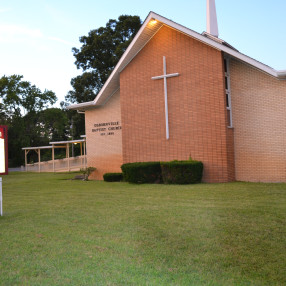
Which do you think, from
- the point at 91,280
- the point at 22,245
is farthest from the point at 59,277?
the point at 22,245

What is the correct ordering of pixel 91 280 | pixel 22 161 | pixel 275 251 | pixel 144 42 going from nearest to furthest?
pixel 91 280
pixel 275 251
pixel 144 42
pixel 22 161

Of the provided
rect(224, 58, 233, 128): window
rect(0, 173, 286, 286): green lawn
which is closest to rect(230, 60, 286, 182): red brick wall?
rect(224, 58, 233, 128): window

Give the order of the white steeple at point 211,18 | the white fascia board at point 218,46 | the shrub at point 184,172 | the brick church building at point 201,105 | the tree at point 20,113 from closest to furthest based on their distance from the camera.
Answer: the white fascia board at point 218,46 < the shrub at point 184,172 < the brick church building at point 201,105 < the white steeple at point 211,18 < the tree at point 20,113

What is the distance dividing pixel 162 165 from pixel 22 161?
4103cm

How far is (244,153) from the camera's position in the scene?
13656 millimetres

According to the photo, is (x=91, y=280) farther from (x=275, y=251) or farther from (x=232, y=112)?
(x=232, y=112)

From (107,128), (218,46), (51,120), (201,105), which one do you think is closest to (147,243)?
(201,105)

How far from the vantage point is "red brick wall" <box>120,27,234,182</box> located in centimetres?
1336

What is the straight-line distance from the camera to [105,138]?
58.9 feet

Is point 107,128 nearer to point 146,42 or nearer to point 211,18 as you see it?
point 146,42

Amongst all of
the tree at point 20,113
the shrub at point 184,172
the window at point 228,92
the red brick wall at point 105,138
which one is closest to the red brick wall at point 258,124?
the window at point 228,92

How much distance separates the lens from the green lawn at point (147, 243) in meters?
3.66

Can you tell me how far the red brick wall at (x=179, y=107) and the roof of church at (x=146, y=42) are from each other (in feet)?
0.96

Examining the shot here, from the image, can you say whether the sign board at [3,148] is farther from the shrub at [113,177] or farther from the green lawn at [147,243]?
the shrub at [113,177]
